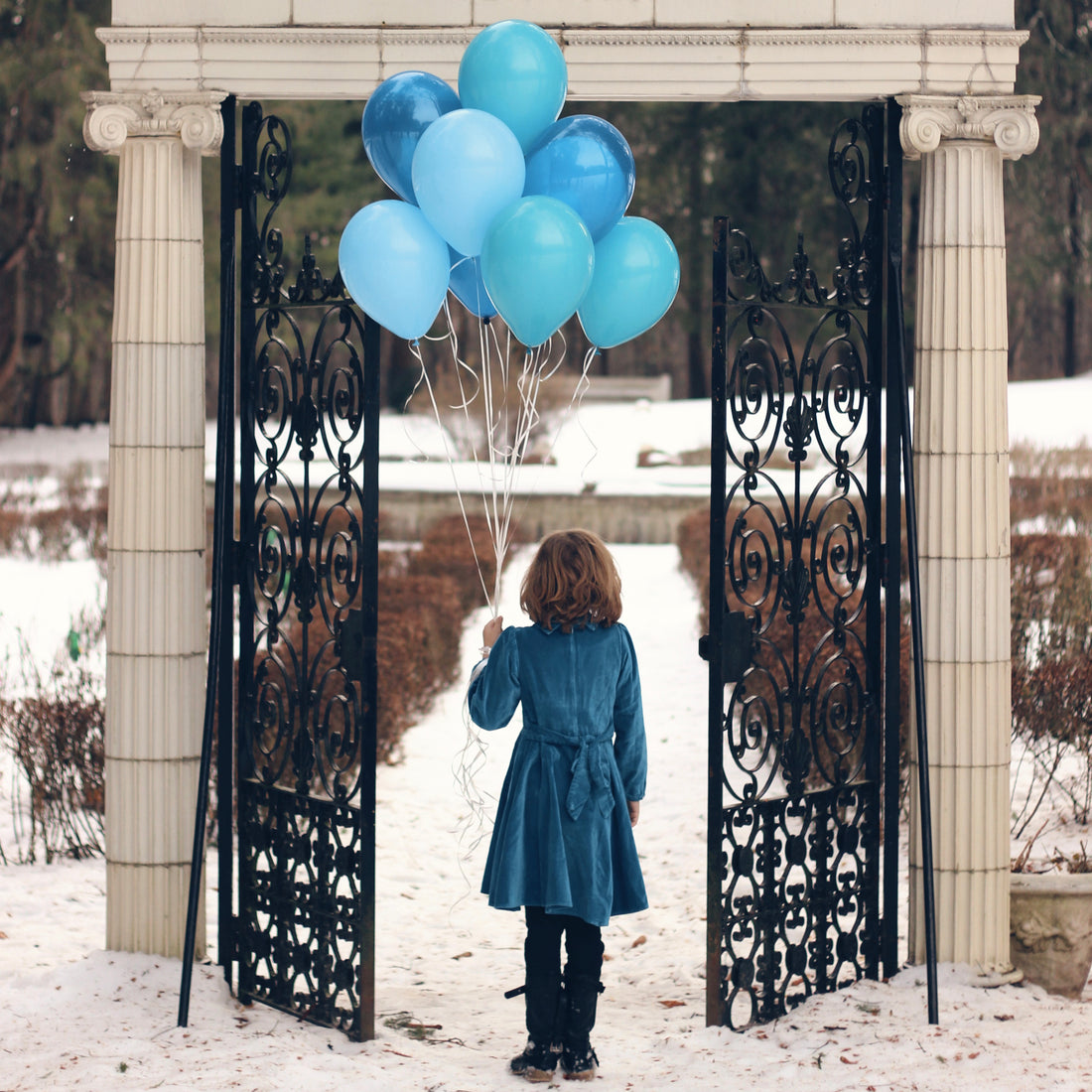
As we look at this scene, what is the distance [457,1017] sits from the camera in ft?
16.9

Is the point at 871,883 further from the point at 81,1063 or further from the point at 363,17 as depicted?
the point at 363,17

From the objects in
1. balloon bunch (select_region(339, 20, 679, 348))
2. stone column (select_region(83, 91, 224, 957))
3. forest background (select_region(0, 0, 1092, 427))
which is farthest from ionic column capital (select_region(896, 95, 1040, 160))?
forest background (select_region(0, 0, 1092, 427))

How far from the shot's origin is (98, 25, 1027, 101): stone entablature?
4918 millimetres

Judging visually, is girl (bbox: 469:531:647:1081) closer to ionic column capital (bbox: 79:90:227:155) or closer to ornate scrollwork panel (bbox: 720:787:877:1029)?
ornate scrollwork panel (bbox: 720:787:877:1029)

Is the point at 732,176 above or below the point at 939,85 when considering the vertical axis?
above

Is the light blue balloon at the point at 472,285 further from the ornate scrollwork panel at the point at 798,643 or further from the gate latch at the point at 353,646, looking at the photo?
the gate latch at the point at 353,646

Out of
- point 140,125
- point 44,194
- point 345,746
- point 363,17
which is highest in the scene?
point 44,194

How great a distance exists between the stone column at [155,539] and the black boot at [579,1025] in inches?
61.9

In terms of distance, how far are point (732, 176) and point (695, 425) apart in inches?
225

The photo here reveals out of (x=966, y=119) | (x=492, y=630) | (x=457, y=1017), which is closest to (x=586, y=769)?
(x=492, y=630)

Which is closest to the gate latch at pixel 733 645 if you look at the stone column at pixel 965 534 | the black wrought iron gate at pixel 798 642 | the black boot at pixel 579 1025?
the black wrought iron gate at pixel 798 642

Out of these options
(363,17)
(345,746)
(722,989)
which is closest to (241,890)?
(345,746)

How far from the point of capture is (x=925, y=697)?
511 centimetres

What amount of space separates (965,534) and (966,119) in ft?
4.58
